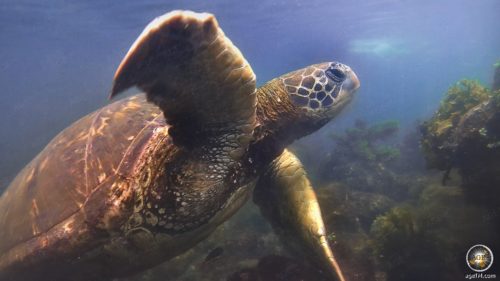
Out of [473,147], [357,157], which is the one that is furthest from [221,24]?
[473,147]

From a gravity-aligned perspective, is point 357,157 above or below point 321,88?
below

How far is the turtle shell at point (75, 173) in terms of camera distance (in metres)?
3.01

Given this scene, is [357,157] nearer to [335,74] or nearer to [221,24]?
[335,74]

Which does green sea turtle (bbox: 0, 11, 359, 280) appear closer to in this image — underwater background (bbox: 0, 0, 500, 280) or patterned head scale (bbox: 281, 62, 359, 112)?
patterned head scale (bbox: 281, 62, 359, 112)

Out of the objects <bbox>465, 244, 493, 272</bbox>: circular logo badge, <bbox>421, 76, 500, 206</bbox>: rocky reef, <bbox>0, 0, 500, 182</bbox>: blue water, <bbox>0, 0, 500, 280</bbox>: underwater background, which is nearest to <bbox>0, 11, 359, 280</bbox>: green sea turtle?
<bbox>0, 0, 500, 280</bbox>: underwater background

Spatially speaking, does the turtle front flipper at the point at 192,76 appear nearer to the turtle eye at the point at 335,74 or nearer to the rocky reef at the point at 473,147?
the turtle eye at the point at 335,74

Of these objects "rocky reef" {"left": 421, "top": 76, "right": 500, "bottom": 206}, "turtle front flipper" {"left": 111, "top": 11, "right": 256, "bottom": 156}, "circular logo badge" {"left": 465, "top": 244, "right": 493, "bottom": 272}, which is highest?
"turtle front flipper" {"left": 111, "top": 11, "right": 256, "bottom": 156}

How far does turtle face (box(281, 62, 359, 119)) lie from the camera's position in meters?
3.42

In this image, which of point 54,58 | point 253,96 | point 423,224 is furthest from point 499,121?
point 54,58

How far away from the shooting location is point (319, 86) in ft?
11.4

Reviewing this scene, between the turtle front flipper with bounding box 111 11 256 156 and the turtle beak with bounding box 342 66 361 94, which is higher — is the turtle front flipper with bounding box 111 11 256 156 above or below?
above

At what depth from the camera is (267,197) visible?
13.5ft

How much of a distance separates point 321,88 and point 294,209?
1.36 metres

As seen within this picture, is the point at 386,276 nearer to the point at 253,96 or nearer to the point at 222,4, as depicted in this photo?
the point at 253,96
